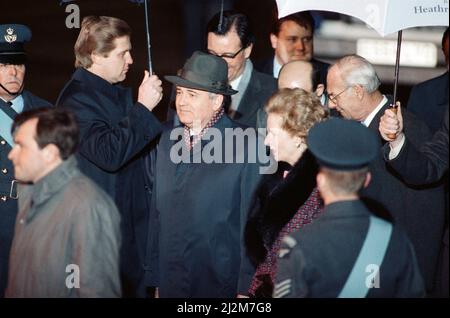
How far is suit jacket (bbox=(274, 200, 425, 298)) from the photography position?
15.0 feet

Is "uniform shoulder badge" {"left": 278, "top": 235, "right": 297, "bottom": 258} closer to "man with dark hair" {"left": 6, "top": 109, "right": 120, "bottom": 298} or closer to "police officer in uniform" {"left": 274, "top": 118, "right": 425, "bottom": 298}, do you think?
"police officer in uniform" {"left": 274, "top": 118, "right": 425, "bottom": 298}

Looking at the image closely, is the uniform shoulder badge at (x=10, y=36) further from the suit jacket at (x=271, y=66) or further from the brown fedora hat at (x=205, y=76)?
the suit jacket at (x=271, y=66)

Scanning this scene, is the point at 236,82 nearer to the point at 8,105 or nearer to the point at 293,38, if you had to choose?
the point at 293,38

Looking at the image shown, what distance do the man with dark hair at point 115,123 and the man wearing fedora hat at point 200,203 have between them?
22cm

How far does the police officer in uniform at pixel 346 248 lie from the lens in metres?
4.59

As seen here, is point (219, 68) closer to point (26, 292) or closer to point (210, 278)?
point (210, 278)

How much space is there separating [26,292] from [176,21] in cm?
1687

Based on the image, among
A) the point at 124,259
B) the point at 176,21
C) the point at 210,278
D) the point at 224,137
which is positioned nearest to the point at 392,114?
the point at 224,137

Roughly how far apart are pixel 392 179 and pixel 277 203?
1.10 meters

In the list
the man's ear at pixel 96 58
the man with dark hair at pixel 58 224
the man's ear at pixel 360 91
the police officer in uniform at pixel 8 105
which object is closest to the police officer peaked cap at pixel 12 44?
the police officer in uniform at pixel 8 105

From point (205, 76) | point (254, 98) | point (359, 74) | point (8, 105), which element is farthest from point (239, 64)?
point (8, 105)

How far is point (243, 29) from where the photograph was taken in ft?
26.2

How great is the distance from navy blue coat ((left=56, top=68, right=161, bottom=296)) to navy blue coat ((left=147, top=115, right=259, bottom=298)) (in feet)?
1.22

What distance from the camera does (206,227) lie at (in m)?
6.20
